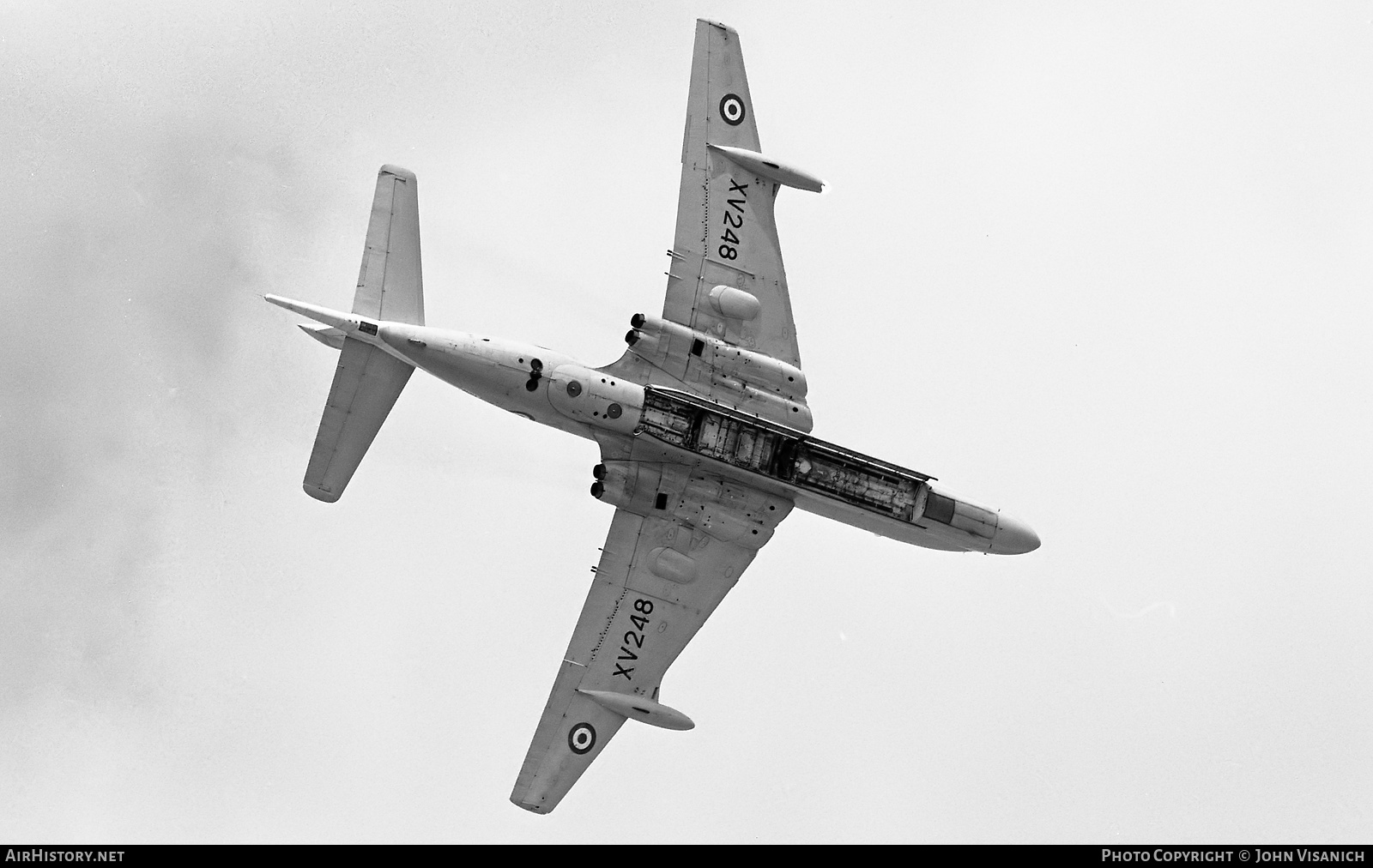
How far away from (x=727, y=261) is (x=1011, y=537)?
11662 millimetres

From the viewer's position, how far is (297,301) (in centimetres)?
3609

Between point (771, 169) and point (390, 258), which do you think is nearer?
point (390, 258)

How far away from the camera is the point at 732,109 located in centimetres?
4112

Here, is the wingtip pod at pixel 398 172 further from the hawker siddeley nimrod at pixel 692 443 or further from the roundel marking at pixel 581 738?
the roundel marking at pixel 581 738

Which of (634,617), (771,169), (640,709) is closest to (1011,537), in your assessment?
(634,617)

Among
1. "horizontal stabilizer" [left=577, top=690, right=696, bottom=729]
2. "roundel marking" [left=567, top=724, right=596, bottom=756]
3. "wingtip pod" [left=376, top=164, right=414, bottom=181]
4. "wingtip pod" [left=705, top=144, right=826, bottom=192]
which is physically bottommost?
"roundel marking" [left=567, top=724, right=596, bottom=756]

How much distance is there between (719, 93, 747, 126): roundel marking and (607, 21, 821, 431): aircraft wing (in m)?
0.03

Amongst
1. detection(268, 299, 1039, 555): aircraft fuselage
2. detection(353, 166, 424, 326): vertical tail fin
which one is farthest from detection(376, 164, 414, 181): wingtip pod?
detection(268, 299, 1039, 555): aircraft fuselage

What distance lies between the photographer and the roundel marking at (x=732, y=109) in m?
41.0

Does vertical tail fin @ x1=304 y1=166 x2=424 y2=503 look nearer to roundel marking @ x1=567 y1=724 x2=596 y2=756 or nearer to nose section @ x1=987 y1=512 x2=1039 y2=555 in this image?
roundel marking @ x1=567 y1=724 x2=596 y2=756

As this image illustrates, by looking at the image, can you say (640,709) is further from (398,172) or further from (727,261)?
(398,172)

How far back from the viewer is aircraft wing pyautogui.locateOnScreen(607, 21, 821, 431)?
1565 inches
